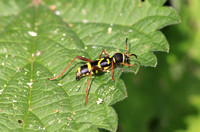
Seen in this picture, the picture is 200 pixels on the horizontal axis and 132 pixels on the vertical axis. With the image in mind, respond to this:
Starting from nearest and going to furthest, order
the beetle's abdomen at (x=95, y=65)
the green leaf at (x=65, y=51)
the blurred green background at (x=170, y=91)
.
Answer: the green leaf at (x=65, y=51) < the beetle's abdomen at (x=95, y=65) < the blurred green background at (x=170, y=91)

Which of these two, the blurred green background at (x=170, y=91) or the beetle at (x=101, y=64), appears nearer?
the beetle at (x=101, y=64)

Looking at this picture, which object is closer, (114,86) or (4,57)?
(114,86)

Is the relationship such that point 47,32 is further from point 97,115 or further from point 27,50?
point 97,115

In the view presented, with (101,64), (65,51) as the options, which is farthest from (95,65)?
(65,51)

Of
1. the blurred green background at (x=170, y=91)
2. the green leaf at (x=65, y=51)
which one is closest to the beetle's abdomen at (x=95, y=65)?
the green leaf at (x=65, y=51)

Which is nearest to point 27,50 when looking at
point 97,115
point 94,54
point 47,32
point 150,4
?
point 47,32

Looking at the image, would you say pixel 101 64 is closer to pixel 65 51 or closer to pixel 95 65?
Result: pixel 95 65

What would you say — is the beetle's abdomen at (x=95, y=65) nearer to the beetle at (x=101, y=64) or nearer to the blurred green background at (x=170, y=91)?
the beetle at (x=101, y=64)
